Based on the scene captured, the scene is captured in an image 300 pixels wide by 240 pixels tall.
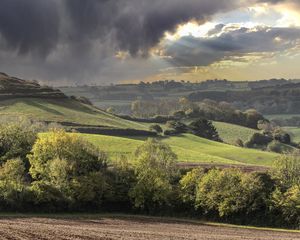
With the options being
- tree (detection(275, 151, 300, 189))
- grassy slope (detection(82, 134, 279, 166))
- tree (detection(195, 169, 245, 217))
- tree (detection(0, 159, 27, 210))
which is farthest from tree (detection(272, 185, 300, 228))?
grassy slope (detection(82, 134, 279, 166))

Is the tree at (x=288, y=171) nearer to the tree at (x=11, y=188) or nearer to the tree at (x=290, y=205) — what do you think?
the tree at (x=290, y=205)

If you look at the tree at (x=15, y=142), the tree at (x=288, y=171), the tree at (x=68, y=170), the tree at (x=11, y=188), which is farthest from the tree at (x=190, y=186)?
the tree at (x=15, y=142)

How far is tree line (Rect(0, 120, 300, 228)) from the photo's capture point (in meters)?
88.9

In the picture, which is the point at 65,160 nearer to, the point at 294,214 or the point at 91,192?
the point at 91,192

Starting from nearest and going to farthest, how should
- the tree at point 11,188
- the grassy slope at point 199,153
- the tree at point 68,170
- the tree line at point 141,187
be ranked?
the tree at point 11,188 < the tree line at point 141,187 < the tree at point 68,170 < the grassy slope at point 199,153

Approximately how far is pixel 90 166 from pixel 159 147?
28.1m

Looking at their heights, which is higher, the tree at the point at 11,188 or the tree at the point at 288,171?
the tree at the point at 288,171

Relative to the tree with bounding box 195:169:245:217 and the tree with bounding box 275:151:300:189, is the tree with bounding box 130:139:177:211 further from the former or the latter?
the tree with bounding box 275:151:300:189

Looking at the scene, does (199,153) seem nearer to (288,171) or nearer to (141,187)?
(288,171)

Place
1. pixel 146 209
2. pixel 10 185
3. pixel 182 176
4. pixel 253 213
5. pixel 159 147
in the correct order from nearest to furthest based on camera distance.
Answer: pixel 10 185, pixel 253 213, pixel 146 209, pixel 182 176, pixel 159 147

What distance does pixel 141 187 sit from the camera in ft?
322

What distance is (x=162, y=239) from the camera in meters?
53.2

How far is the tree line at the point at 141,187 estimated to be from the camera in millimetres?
88938

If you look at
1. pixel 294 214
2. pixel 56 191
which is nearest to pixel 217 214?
pixel 294 214
